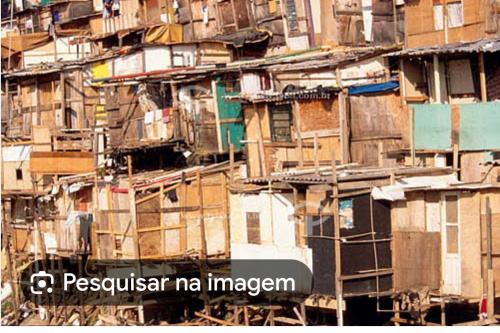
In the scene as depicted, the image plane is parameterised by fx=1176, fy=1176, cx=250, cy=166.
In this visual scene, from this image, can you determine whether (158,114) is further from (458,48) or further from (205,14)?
(458,48)

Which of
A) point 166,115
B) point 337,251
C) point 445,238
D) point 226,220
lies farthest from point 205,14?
point 445,238

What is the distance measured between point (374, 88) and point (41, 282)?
37.3 ft

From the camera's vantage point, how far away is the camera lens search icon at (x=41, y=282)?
30.1m

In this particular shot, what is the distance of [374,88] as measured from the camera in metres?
24.2

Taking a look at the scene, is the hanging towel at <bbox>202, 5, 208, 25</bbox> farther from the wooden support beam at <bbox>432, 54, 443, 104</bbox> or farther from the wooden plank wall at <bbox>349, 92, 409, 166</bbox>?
the wooden support beam at <bbox>432, 54, 443, 104</bbox>

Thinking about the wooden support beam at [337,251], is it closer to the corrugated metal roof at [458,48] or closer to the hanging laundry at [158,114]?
the corrugated metal roof at [458,48]

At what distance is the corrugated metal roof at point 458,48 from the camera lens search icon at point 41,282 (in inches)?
451

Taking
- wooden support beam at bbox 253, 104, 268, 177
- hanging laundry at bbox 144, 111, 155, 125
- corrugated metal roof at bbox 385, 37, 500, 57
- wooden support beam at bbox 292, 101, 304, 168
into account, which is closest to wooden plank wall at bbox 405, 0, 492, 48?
corrugated metal roof at bbox 385, 37, 500, 57

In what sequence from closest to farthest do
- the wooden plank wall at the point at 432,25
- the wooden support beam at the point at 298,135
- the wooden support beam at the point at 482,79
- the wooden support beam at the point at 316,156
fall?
the wooden support beam at the point at 482,79 < the wooden support beam at the point at 316,156 < the wooden plank wall at the point at 432,25 < the wooden support beam at the point at 298,135

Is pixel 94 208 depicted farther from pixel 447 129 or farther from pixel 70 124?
pixel 447 129

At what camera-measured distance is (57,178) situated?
30562mm

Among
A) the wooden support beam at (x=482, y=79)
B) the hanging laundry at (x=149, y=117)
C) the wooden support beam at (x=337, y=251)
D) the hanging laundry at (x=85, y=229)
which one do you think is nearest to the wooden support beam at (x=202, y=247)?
the hanging laundry at (x=149, y=117)

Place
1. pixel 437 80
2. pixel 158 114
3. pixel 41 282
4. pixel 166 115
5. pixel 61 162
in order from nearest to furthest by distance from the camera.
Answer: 1. pixel 437 80
2. pixel 166 115
3. pixel 158 114
4. pixel 61 162
5. pixel 41 282

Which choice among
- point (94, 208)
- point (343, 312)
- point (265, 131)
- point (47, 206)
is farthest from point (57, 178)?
point (343, 312)
